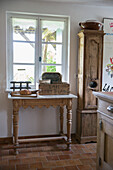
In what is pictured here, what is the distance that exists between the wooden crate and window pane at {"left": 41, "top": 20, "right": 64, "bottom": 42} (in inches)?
40.9

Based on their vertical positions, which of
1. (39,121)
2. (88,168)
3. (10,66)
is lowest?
(88,168)

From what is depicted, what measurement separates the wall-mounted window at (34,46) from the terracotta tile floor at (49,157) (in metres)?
1.20

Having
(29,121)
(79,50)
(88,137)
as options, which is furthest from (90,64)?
(29,121)

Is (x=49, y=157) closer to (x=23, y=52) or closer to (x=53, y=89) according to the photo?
(x=53, y=89)

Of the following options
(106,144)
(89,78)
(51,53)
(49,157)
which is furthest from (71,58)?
(106,144)

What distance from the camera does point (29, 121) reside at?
375cm

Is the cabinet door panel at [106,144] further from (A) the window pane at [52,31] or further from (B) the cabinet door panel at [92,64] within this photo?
(A) the window pane at [52,31]

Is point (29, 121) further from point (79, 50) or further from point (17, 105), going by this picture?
point (79, 50)

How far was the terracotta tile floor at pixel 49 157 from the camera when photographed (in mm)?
2730

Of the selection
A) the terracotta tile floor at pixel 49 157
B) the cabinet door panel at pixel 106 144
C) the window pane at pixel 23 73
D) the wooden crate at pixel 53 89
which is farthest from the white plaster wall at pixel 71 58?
the cabinet door panel at pixel 106 144

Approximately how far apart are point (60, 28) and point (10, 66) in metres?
1.26

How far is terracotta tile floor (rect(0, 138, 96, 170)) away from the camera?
8.96 feet

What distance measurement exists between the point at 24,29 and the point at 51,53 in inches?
27.7

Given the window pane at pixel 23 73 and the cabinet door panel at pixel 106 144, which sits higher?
the window pane at pixel 23 73
